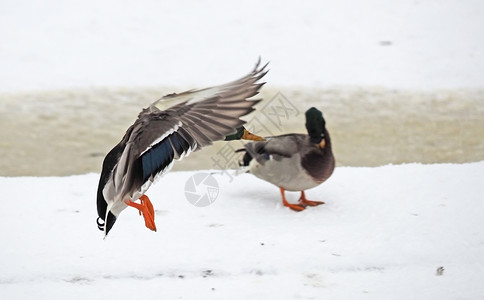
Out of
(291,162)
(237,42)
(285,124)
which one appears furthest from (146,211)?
(237,42)

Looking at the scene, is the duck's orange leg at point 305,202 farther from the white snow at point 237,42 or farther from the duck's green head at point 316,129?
the white snow at point 237,42

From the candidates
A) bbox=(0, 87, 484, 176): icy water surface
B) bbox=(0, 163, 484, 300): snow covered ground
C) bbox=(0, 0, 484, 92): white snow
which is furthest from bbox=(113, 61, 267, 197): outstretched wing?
bbox=(0, 0, 484, 92): white snow

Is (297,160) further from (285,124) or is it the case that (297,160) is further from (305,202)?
(285,124)

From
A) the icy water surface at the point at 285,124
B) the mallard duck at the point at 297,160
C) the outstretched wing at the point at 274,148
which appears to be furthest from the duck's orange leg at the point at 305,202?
the icy water surface at the point at 285,124

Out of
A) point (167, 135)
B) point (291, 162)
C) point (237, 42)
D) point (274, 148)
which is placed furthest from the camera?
point (237, 42)

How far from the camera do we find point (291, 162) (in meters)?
3.54

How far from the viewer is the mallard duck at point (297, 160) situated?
3.51 meters

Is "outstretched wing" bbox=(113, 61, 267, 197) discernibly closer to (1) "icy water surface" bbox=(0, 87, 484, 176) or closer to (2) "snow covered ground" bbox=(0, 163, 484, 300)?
(2) "snow covered ground" bbox=(0, 163, 484, 300)

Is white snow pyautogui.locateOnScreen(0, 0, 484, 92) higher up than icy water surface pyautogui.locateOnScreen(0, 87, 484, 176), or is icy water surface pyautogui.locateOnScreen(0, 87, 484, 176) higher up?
white snow pyautogui.locateOnScreen(0, 0, 484, 92)

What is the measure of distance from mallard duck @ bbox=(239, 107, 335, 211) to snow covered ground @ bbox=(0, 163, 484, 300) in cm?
13

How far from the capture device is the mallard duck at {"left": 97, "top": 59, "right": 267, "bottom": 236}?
1.91m

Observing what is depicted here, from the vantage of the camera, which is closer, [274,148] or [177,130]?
[177,130]

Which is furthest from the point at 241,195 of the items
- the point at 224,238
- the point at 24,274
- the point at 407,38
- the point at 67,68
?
the point at 407,38

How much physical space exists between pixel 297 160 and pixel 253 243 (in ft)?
2.25
